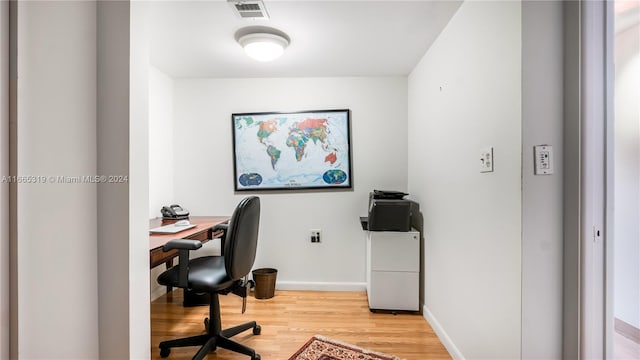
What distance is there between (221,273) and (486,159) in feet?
5.44

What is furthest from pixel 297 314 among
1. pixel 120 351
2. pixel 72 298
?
pixel 72 298

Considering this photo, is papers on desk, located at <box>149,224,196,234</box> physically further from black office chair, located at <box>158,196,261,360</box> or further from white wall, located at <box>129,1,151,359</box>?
white wall, located at <box>129,1,151,359</box>

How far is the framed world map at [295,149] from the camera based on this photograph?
10.2ft

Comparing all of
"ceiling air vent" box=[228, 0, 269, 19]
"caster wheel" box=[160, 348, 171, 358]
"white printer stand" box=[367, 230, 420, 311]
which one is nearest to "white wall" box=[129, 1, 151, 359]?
"ceiling air vent" box=[228, 0, 269, 19]

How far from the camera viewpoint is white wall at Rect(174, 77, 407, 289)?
3.16m

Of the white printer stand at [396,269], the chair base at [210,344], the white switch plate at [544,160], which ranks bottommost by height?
the chair base at [210,344]

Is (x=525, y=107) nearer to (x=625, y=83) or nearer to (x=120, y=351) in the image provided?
(x=625, y=83)

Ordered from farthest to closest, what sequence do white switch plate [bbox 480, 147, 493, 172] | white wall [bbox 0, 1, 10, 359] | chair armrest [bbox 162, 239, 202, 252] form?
chair armrest [bbox 162, 239, 202, 252] < white switch plate [bbox 480, 147, 493, 172] < white wall [bbox 0, 1, 10, 359]

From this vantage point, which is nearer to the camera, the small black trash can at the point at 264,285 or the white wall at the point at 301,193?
the small black trash can at the point at 264,285

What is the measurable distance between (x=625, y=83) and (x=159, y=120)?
11.2 feet

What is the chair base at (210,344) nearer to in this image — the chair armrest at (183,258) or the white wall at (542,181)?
the chair armrest at (183,258)

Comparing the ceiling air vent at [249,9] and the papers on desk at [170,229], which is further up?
the ceiling air vent at [249,9]

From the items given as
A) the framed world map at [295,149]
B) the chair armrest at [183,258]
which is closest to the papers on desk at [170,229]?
the chair armrest at [183,258]

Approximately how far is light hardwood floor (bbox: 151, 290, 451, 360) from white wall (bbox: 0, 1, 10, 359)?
1275mm
